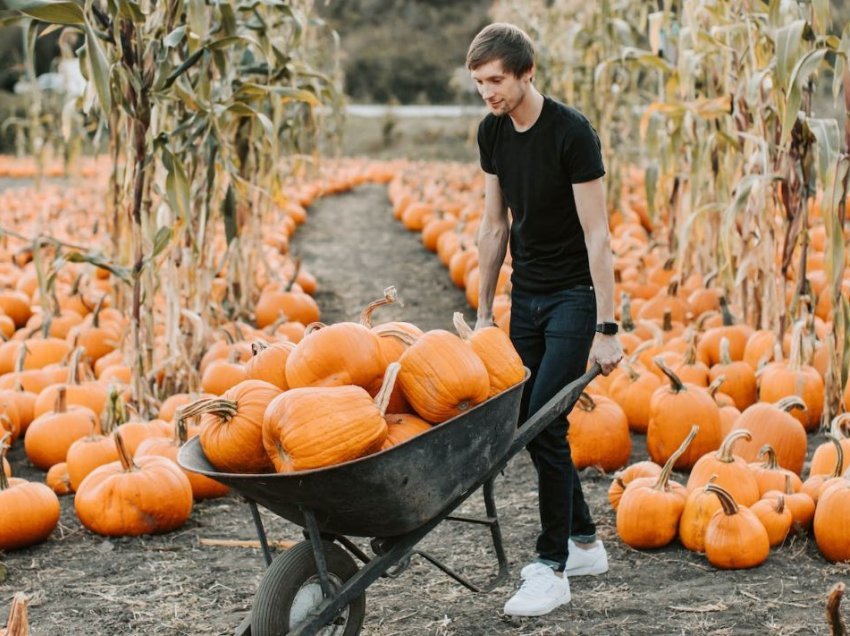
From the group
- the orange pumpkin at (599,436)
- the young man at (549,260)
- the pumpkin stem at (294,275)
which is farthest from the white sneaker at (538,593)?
the pumpkin stem at (294,275)

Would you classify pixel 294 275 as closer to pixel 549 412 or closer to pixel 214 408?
pixel 549 412

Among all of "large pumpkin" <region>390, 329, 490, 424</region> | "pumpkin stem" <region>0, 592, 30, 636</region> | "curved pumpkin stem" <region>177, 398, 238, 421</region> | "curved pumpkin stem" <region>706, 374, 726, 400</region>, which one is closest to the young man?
→ "large pumpkin" <region>390, 329, 490, 424</region>

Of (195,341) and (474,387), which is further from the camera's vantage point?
(195,341)

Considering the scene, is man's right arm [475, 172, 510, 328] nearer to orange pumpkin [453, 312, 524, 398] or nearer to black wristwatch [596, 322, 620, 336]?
black wristwatch [596, 322, 620, 336]

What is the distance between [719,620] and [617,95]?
677 centimetres

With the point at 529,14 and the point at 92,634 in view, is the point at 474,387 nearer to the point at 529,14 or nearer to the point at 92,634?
the point at 92,634

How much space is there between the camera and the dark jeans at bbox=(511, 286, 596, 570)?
3.13 meters

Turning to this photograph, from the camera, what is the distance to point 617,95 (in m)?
9.02

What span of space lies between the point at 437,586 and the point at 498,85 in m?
1.67

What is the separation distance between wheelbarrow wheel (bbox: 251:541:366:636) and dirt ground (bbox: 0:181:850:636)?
1.27 feet

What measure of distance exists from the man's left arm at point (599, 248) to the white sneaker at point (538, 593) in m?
0.69

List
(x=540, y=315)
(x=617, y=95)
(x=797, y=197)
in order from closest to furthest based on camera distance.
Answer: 1. (x=540, y=315)
2. (x=797, y=197)
3. (x=617, y=95)

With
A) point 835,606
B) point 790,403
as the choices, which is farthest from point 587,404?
point 835,606

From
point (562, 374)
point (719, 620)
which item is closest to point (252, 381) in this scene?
point (562, 374)
